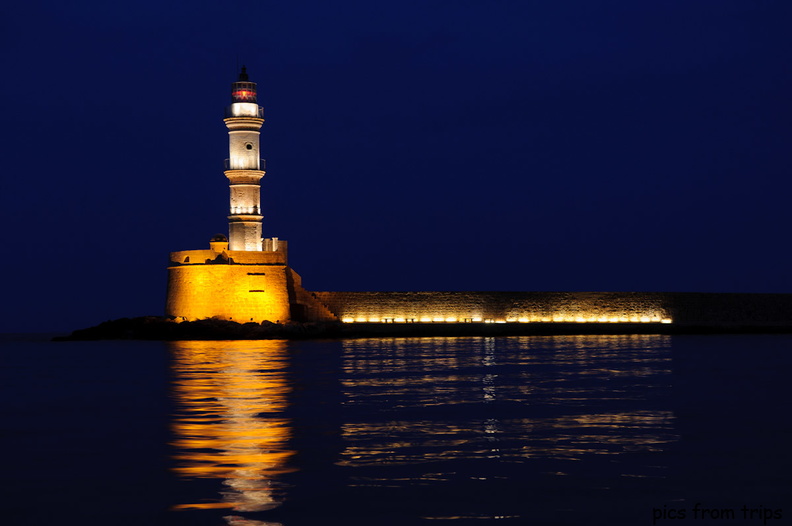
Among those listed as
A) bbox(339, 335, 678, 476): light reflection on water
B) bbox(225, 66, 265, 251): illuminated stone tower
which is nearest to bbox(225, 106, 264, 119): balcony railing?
bbox(225, 66, 265, 251): illuminated stone tower

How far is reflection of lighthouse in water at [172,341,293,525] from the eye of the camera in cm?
766

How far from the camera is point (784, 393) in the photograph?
15.6 meters

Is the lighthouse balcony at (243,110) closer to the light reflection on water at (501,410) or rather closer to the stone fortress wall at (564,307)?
the stone fortress wall at (564,307)

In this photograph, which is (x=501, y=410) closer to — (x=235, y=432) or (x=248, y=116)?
(x=235, y=432)

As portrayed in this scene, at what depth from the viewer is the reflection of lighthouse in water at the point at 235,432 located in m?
7.66

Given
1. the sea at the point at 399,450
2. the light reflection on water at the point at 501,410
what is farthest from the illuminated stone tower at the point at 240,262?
the sea at the point at 399,450

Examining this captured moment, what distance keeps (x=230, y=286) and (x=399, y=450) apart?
1215 inches

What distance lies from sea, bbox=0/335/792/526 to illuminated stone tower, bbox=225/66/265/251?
20.9m

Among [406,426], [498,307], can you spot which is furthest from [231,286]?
[406,426]

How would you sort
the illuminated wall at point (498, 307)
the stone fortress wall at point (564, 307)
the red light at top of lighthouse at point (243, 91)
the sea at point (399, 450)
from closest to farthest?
1. the sea at point (399, 450)
2. the red light at top of lighthouse at point (243, 91)
3. the illuminated wall at point (498, 307)
4. the stone fortress wall at point (564, 307)

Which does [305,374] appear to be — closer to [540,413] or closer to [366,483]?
[540,413]

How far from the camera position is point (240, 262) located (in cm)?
3988

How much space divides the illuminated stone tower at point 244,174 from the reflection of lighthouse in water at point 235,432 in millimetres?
19193

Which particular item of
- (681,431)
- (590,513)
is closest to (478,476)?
(590,513)
